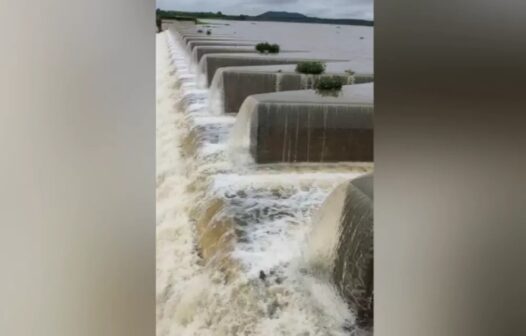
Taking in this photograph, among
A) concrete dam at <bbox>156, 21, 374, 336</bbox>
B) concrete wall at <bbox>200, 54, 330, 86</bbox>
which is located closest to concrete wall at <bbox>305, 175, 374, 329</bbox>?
concrete dam at <bbox>156, 21, 374, 336</bbox>

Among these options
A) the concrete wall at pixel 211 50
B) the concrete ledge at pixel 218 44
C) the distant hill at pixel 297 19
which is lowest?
the concrete wall at pixel 211 50

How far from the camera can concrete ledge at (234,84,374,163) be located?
3.73ft

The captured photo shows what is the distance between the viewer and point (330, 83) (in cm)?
116

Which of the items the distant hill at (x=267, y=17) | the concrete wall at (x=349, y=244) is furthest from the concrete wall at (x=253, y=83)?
the concrete wall at (x=349, y=244)

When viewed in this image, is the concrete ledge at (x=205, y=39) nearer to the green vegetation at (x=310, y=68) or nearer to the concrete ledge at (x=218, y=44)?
the concrete ledge at (x=218, y=44)

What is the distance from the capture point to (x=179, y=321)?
1.07m

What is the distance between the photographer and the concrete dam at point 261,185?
1082 mm

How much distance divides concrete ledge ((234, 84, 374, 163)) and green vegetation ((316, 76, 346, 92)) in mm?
14

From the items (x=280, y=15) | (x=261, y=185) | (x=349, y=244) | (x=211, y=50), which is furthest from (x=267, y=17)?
(x=349, y=244)

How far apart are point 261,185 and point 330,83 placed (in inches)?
10.1

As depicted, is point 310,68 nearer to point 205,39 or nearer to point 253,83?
point 253,83
